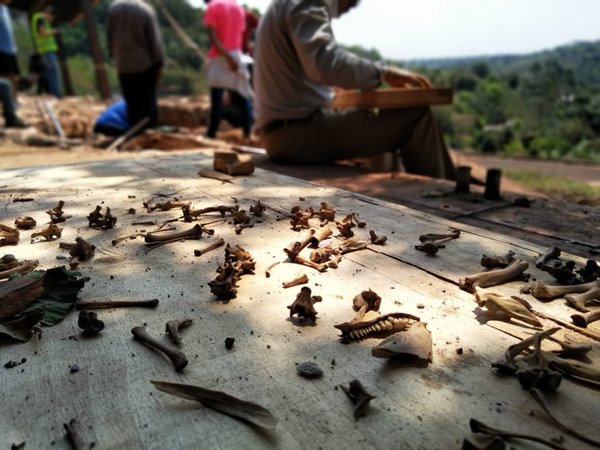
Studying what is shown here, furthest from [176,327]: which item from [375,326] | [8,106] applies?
[8,106]

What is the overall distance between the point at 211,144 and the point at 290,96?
2383 millimetres

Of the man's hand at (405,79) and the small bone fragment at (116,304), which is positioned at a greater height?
the man's hand at (405,79)

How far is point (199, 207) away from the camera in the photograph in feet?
7.56

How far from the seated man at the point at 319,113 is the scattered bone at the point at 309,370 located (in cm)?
276

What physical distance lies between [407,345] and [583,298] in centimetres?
59

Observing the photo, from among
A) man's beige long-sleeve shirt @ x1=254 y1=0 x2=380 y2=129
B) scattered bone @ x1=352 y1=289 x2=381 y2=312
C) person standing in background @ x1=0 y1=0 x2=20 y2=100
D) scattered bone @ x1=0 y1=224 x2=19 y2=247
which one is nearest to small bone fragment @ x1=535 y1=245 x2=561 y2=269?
scattered bone @ x1=352 y1=289 x2=381 y2=312

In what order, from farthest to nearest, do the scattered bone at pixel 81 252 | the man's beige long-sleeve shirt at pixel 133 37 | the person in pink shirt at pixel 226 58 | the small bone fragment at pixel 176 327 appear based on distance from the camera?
the man's beige long-sleeve shirt at pixel 133 37 < the person in pink shirt at pixel 226 58 < the scattered bone at pixel 81 252 < the small bone fragment at pixel 176 327

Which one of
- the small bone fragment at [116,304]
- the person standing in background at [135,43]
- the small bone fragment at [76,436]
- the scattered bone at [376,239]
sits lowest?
the small bone fragment at [76,436]

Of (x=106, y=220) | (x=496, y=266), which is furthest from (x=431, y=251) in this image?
(x=106, y=220)

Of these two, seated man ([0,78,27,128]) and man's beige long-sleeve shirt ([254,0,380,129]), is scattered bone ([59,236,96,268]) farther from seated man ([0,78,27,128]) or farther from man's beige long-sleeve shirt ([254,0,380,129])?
seated man ([0,78,27,128])

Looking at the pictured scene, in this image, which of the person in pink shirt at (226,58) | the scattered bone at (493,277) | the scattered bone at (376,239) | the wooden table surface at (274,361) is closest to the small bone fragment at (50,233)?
the wooden table surface at (274,361)

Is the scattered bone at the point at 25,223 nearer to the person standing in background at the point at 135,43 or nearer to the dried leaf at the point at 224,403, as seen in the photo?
the dried leaf at the point at 224,403

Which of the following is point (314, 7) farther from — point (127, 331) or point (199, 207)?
point (127, 331)

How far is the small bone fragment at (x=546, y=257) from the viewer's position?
1591mm
